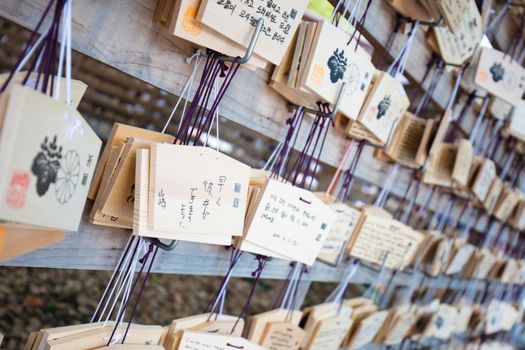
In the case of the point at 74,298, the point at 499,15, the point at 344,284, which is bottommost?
the point at 74,298

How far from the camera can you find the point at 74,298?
2219 mm

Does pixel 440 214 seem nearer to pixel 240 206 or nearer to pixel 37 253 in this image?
pixel 240 206

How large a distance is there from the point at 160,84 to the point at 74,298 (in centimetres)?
173

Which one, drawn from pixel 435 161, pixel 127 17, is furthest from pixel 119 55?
pixel 435 161

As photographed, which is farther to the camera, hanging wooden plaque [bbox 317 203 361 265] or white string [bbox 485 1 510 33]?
white string [bbox 485 1 510 33]

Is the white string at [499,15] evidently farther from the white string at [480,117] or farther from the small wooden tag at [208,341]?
the small wooden tag at [208,341]

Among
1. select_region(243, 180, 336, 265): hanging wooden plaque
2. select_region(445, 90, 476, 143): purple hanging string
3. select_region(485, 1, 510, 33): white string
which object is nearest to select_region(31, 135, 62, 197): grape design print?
select_region(243, 180, 336, 265): hanging wooden plaque

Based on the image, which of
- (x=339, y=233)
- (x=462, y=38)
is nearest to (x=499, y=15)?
(x=462, y=38)

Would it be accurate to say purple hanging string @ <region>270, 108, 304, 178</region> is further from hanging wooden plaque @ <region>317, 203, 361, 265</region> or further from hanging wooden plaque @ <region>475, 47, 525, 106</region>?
hanging wooden plaque @ <region>475, 47, 525, 106</region>

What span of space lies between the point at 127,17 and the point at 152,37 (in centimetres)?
5

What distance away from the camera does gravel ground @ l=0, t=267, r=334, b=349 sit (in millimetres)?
1939

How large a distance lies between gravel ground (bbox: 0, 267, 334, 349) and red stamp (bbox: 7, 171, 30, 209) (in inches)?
46.8

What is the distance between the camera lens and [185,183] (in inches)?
26.8

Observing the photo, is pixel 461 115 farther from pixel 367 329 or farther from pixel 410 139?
pixel 367 329
